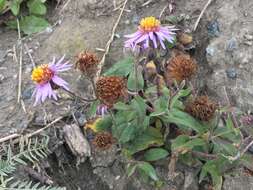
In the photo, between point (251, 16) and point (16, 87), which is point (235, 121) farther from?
point (16, 87)

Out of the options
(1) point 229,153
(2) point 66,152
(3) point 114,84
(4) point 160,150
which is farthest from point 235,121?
(2) point 66,152

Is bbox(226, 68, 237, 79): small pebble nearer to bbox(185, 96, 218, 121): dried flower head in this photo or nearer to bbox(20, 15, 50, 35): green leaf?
bbox(185, 96, 218, 121): dried flower head

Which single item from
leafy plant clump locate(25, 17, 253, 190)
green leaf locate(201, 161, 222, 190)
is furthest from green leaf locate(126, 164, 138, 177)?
green leaf locate(201, 161, 222, 190)

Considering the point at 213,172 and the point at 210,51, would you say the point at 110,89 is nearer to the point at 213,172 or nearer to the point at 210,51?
the point at 213,172

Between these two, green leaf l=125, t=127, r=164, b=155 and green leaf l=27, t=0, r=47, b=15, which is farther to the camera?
green leaf l=27, t=0, r=47, b=15

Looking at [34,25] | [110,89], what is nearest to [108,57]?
[34,25]

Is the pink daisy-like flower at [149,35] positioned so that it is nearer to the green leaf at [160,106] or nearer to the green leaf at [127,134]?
the green leaf at [160,106]
